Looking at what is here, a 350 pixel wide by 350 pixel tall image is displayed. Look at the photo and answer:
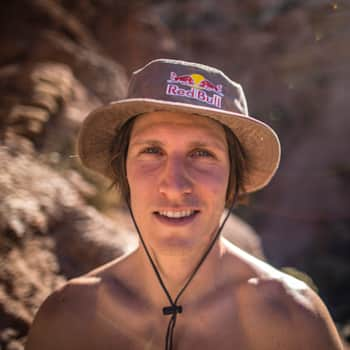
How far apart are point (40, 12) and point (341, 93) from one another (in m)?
11.2

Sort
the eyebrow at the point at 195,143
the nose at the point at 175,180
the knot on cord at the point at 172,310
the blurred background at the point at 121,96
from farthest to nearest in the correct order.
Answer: the blurred background at the point at 121,96
the knot on cord at the point at 172,310
the eyebrow at the point at 195,143
the nose at the point at 175,180

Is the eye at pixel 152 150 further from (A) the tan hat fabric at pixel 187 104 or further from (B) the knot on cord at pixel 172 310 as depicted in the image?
(B) the knot on cord at pixel 172 310

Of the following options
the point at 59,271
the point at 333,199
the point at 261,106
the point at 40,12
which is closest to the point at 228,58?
the point at 261,106

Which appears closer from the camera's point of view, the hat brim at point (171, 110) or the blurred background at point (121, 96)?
the hat brim at point (171, 110)

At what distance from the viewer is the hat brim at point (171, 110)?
1707mm

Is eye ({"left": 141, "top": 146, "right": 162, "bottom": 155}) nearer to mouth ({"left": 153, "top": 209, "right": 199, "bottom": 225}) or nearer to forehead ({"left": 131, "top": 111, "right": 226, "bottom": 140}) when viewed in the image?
forehead ({"left": 131, "top": 111, "right": 226, "bottom": 140})

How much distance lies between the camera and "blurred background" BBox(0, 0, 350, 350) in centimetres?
283

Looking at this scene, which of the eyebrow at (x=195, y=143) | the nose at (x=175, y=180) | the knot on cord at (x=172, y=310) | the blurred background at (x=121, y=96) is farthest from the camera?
the blurred background at (x=121, y=96)

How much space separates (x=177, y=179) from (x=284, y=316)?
85cm

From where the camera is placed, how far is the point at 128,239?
3.44m

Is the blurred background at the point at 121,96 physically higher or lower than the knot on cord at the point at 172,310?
higher

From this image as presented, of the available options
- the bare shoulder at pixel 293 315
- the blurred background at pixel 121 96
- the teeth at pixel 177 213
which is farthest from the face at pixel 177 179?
the blurred background at pixel 121 96

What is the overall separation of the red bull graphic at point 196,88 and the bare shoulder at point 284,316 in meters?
0.94

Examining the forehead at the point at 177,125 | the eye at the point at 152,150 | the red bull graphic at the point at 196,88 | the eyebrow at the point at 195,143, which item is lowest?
the eye at the point at 152,150
